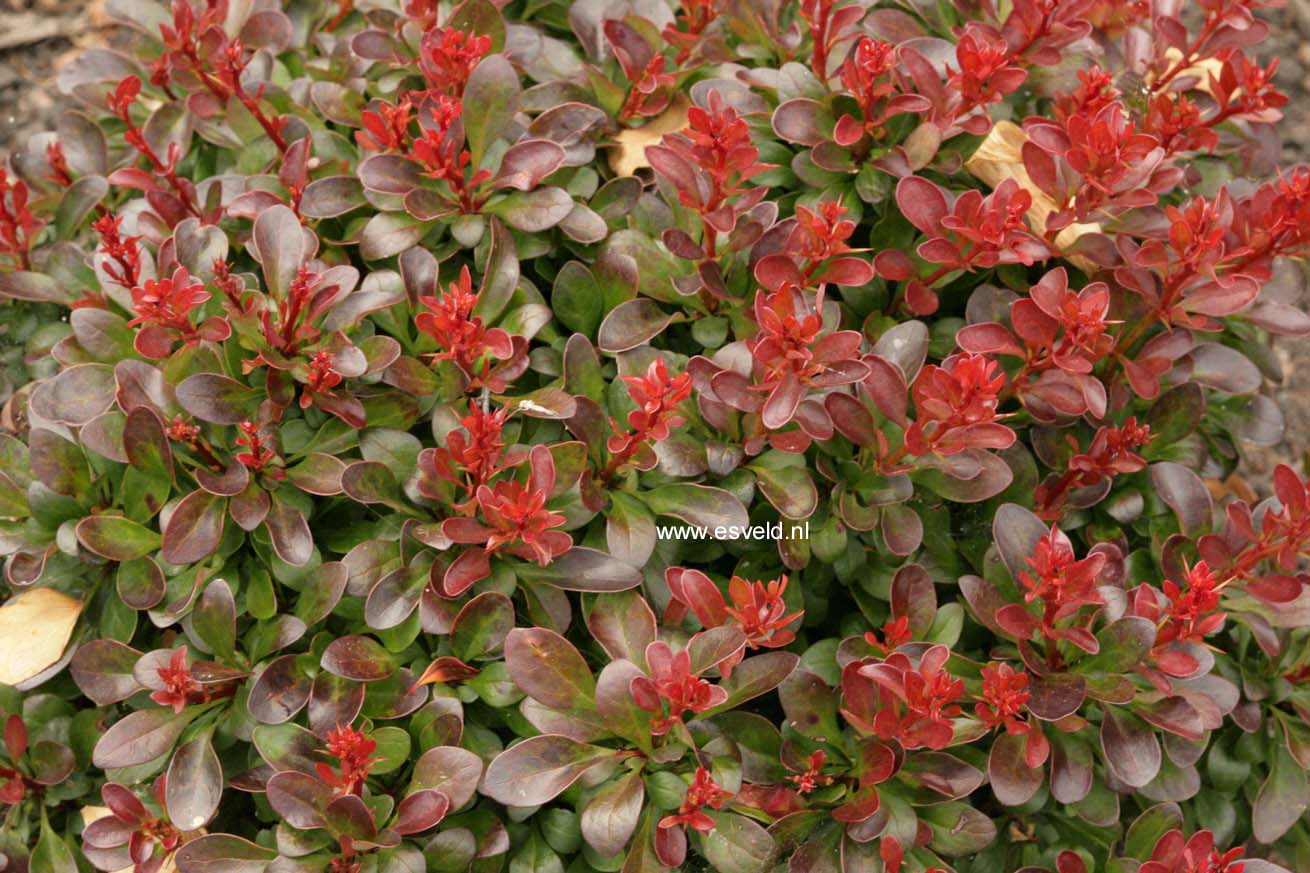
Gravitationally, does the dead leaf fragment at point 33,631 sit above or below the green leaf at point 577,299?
below

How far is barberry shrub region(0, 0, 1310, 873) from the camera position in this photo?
5.94ft

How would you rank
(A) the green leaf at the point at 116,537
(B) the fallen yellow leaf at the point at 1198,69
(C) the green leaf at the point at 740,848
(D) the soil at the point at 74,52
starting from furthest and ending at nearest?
(D) the soil at the point at 74,52 → (B) the fallen yellow leaf at the point at 1198,69 → (A) the green leaf at the point at 116,537 → (C) the green leaf at the point at 740,848

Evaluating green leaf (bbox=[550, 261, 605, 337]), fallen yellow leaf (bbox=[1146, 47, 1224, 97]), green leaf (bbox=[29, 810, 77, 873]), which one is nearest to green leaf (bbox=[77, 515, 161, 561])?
green leaf (bbox=[29, 810, 77, 873])

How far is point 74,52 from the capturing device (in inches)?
137

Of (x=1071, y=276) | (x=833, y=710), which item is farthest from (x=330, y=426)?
(x=1071, y=276)

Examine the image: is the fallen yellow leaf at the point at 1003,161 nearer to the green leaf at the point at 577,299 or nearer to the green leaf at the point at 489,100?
the green leaf at the point at 577,299

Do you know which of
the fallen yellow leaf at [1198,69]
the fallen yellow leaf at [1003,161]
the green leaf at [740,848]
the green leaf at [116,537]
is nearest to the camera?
the green leaf at [740,848]

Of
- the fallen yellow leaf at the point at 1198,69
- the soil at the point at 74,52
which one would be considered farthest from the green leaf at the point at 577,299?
the soil at the point at 74,52

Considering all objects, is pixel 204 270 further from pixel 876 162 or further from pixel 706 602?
pixel 876 162

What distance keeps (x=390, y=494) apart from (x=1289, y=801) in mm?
1670

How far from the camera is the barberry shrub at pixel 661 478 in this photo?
5.94 feet

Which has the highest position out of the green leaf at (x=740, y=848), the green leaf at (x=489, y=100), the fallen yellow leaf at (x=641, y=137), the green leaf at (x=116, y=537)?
the green leaf at (x=489, y=100)

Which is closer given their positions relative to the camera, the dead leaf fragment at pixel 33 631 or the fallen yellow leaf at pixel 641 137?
the dead leaf fragment at pixel 33 631

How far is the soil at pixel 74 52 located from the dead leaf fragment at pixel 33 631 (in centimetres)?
175
